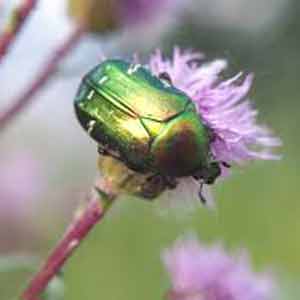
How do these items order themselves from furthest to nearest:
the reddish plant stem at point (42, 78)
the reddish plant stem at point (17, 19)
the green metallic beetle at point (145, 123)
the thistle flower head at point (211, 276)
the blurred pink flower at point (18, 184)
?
1. the blurred pink flower at point (18, 184)
2. the reddish plant stem at point (42, 78)
3. the thistle flower head at point (211, 276)
4. the reddish plant stem at point (17, 19)
5. the green metallic beetle at point (145, 123)

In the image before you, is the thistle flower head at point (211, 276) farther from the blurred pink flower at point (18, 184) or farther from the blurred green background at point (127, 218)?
the blurred pink flower at point (18, 184)

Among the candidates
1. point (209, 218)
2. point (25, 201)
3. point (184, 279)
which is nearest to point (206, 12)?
point (209, 218)

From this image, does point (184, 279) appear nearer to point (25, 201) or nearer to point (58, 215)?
point (25, 201)

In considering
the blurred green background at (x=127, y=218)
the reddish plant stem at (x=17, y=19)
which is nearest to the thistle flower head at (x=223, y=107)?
the reddish plant stem at (x=17, y=19)

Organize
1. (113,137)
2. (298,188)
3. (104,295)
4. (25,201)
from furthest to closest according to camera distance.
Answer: (298,188) < (104,295) < (25,201) < (113,137)

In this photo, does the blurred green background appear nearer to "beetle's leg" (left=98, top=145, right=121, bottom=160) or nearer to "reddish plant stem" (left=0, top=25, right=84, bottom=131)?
"reddish plant stem" (left=0, top=25, right=84, bottom=131)

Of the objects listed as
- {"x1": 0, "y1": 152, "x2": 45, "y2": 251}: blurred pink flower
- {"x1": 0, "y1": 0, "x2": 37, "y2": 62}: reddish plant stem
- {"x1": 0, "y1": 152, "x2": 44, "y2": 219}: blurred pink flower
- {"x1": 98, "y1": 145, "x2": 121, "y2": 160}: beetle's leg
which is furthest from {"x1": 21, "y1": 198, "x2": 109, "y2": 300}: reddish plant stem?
{"x1": 0, "y1": 152, "x2": 44, "y2": 219}: blurred pink flower

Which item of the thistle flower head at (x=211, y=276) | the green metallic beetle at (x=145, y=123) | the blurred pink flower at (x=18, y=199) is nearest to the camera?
the green metallic beetle at (x=145, y=123)
